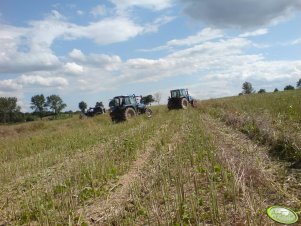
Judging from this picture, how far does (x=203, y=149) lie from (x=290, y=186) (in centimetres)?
291

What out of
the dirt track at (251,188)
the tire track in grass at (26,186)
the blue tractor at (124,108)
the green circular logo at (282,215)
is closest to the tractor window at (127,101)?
the blue tractor at (124,108)

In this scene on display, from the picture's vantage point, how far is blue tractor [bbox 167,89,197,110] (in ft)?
91.6

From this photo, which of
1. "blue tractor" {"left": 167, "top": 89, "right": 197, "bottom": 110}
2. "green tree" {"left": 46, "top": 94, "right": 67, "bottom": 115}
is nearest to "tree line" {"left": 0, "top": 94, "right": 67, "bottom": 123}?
"green tree" {"left": 46, "top": 94, "right": 67, "bottom": 115}

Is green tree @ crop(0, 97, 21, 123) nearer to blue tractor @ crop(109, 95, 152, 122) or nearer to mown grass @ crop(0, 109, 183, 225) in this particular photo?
blue tractor @ crop(109, 95, 152, 122)

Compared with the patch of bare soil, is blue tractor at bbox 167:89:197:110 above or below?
above

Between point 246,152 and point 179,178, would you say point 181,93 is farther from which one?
point 179,178

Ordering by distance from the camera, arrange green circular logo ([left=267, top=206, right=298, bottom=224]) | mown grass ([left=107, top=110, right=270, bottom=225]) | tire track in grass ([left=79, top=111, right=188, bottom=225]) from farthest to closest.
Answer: tire track in grass ([left=79, top=111, right=188, bottom=225]) → mown grass ([left=107, top=110, right=270, bottom=225]) → green circular logo ([left=267, top=206, right=298, bottom=224])

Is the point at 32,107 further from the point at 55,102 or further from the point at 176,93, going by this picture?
the point at 176,93

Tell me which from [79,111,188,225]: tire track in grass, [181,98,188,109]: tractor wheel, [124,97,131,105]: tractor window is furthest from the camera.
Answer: [181,98,188,109]: tractor wheel

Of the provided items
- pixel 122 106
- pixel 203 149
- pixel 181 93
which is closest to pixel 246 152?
pixel 203 149

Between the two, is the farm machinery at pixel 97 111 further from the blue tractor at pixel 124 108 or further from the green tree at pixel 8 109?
the green tree at pixel 8 109

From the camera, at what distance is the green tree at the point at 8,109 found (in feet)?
222

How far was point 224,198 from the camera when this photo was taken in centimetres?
497

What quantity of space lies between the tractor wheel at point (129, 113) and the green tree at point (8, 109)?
49118 millimetres
